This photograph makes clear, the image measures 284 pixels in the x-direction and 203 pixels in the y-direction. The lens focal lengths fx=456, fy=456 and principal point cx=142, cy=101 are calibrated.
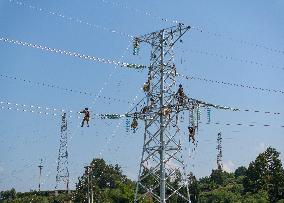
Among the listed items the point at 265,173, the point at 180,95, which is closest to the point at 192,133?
the point at 180,95

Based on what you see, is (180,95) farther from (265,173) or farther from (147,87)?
(265,173)

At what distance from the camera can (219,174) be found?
4749 inches

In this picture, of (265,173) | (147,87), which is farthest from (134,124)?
(265,173)

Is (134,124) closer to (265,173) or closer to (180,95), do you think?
(180,95)

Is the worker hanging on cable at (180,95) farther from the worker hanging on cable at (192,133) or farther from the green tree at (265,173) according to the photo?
the green tree at (265,173)

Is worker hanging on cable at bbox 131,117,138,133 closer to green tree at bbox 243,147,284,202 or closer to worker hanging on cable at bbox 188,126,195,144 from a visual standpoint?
worker hanging on cable at bbox 188,126,195,144

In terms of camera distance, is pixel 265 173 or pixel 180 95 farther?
pixel 265 173

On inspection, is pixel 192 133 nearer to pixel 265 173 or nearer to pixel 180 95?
pixel 180 95

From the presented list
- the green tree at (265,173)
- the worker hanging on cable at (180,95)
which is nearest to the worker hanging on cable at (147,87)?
the worker hanging on cable at (180,95)

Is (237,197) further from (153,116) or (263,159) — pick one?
(153,116)

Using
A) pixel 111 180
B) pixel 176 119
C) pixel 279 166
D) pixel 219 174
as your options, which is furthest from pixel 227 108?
pixel 111 180

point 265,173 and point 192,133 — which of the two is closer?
point 192,133

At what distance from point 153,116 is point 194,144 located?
10.1ft

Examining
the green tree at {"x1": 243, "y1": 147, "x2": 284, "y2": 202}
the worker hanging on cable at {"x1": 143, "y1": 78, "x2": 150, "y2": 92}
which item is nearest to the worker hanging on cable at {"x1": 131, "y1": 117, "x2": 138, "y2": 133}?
the worker hanging on cable at {"x1": 143, "y1": 78, "x2": 150, "y2": 92}
